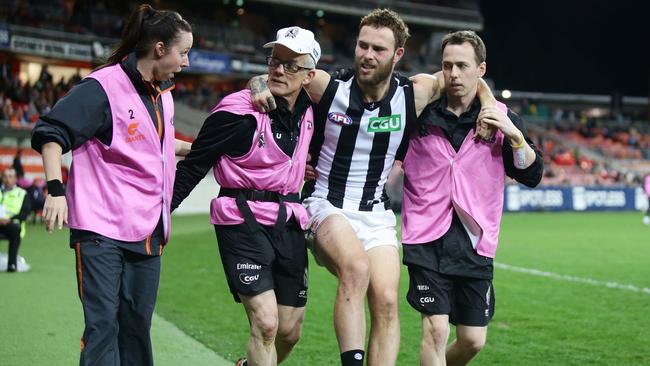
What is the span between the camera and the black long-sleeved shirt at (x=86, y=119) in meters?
4.68

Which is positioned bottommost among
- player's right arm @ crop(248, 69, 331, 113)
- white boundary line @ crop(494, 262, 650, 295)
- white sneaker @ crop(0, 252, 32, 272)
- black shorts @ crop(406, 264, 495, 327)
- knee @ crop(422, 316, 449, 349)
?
white boundary line @ crop(494, 262, 650, 295)

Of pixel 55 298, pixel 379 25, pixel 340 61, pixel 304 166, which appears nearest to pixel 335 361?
pixel 304 166

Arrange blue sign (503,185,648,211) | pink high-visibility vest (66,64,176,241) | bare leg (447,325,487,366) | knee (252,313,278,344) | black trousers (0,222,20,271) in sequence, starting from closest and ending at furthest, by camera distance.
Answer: pink high-visibility vest (66,64,176,241) → knee (252,313,278,344) → bare leg (447,325,487,366) → black trousers (0,222,20,271) → blue sign (503,185,648,211)

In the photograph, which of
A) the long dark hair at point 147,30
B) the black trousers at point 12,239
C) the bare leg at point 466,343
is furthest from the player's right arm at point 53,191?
the black trousers at point 12,239

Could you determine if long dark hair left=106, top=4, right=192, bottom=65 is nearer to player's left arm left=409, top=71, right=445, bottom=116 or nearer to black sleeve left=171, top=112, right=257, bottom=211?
black sleeve left=171, top=112, right=257, bottom=211

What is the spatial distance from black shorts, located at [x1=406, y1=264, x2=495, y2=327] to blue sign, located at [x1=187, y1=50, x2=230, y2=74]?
3218cm

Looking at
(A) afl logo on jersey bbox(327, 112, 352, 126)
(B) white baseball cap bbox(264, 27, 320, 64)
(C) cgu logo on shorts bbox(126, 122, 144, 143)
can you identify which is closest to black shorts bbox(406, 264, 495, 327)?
(A) afl logo on jersey bbox(327, 112, 352, 126)

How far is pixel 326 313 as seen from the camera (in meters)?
10.4

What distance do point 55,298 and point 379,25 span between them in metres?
6.70

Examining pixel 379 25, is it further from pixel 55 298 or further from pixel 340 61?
pixel 340 61

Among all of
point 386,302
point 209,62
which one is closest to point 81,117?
point 386,302

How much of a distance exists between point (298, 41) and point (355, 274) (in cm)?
150

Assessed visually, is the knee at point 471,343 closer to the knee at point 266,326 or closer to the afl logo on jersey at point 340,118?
the knee at point 266,326

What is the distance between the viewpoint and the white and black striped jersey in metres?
5.89
